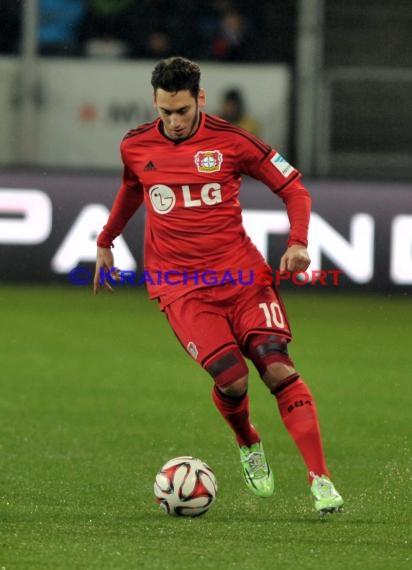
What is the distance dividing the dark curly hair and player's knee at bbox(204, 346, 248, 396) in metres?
1.10

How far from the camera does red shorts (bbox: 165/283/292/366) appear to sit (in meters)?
6.02

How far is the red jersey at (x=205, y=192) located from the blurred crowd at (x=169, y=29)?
883cm

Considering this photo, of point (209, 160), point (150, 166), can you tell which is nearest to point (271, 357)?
point (209, 160)

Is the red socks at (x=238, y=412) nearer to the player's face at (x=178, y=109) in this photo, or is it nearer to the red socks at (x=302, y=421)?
the red socks at (x=302, y=421)

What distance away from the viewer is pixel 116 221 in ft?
21.9

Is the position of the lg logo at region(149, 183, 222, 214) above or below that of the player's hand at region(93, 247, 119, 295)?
above

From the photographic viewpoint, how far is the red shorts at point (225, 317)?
19.8 ft

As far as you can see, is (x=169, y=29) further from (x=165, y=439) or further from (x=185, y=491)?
(x=185, y=491)

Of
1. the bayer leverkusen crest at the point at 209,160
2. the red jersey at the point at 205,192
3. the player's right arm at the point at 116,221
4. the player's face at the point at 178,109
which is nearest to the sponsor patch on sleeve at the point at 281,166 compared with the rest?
the red jersey at the point at 205,192

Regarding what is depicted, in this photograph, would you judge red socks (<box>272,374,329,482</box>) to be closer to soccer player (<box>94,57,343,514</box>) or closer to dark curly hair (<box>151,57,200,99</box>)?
soccer player (<box>94,57,343,514</box>)

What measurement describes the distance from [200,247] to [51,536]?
5.07 ft

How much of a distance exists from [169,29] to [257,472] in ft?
31.5

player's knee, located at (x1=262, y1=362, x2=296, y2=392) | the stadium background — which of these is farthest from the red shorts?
the stadium background

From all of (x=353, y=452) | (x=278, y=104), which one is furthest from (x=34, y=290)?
(x=353, y=452)
